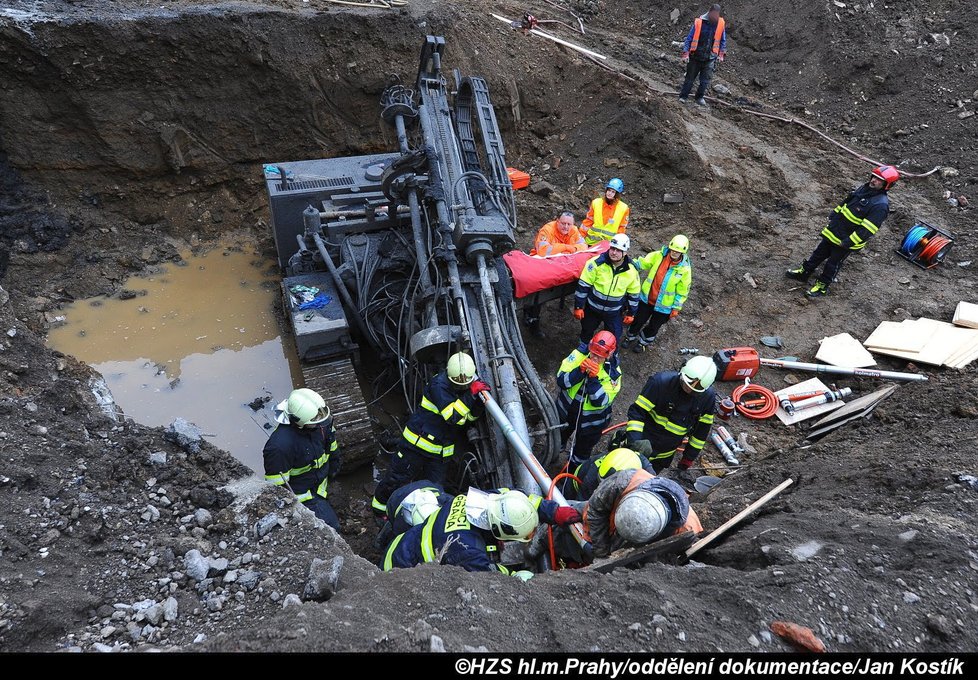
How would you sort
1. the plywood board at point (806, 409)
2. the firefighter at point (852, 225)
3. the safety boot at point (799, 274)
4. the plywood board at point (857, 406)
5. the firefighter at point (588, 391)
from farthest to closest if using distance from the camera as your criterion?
the safety boot at point (799, 274) → the firefighter at point (852, 225) → the plywood board at point (806, 409) → the plywood board at point (857, 406) → the firefighter at point (588, 391)

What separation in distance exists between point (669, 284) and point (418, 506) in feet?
13.4

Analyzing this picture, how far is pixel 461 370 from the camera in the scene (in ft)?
15.4

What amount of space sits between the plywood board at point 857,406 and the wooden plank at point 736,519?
5.88 ft

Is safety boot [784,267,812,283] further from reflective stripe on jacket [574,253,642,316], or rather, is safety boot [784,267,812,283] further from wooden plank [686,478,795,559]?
wooden plank [686,478,795,559]

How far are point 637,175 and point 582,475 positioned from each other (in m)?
7.16

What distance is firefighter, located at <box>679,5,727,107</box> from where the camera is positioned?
35.0 feet

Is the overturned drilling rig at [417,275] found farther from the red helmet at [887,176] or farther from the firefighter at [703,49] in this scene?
the firefighter at [703,49]

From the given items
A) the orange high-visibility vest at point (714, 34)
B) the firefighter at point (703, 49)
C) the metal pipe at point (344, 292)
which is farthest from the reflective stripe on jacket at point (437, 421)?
the orange high-visibility vest at point (714, 34)

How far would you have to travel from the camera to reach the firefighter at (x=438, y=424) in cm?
472

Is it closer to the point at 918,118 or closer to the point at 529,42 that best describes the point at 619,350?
the point at 529,42

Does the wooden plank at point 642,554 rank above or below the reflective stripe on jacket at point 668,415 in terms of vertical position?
below

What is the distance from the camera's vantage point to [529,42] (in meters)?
11.4

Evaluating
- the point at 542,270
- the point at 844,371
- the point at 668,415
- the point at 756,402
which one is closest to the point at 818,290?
the point at 844,371

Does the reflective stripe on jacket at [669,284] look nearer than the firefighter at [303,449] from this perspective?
No
